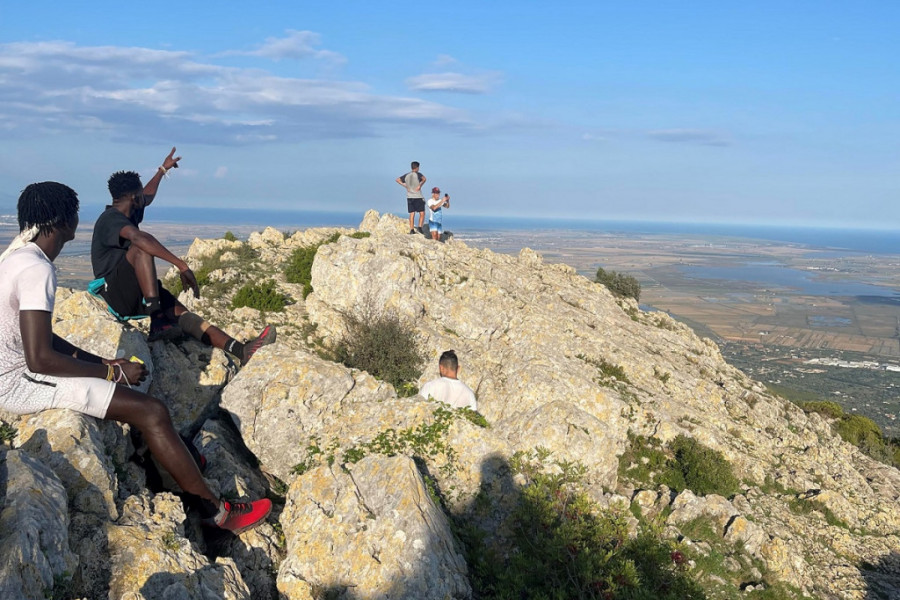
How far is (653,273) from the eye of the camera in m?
197

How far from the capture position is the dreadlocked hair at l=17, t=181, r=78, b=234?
5.58 meters

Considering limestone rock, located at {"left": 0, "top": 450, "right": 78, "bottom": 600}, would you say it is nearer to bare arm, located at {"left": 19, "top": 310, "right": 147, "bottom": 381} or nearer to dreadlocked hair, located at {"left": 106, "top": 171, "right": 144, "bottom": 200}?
bare arm, located at {"left": 19, "top": 310, "right": 147, "bottom": 381}

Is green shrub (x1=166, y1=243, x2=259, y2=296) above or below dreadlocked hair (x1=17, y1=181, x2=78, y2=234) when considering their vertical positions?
below

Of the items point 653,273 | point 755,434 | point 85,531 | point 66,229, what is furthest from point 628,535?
point 653,273

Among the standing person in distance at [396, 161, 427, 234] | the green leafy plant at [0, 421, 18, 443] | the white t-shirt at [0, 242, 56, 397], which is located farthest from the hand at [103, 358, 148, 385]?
the standing person in distance at [396, 161, 427, 234]

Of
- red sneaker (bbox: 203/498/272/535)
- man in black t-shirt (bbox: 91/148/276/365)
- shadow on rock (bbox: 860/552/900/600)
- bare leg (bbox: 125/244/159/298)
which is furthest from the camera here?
shadow on rock (bbox: 860/552/900/600)

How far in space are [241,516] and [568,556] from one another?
448cm

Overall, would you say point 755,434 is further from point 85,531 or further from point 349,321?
point 85,531

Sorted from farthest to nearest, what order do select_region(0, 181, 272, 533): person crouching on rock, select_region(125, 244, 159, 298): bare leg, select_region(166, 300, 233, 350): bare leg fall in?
select_region(166, 300, 233, 350): bare leg
select_region(125, 244, 159, 298): bare leg
select_region(0, 181, 272, 533): person crouching on rock

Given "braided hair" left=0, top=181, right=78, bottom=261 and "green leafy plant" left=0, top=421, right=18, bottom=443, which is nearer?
"braided hair" left=0, top=181, right=78, bottom=261

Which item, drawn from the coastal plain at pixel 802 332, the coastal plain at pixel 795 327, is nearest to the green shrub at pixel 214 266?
the coastal plain at pixel 795 327

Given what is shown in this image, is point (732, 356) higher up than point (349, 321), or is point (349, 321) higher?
point (349, 321)

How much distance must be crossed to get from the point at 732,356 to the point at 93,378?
326 feet

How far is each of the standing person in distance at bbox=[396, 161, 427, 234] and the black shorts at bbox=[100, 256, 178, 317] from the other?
14.4 meters
